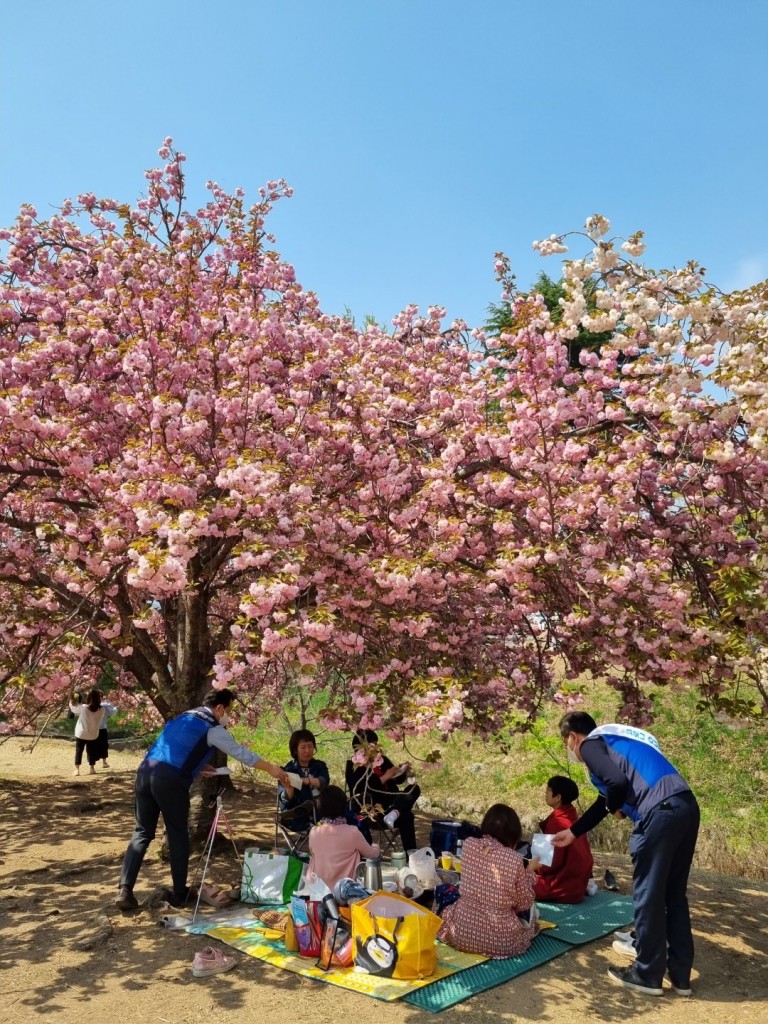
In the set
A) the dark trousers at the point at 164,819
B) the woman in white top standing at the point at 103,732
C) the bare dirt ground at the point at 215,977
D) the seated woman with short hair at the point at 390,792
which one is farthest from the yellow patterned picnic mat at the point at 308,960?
the woman in white top standing at the point at 103,732

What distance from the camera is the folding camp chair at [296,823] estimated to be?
20.8ft

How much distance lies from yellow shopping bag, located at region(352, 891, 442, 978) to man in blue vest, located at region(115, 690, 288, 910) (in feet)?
4.44

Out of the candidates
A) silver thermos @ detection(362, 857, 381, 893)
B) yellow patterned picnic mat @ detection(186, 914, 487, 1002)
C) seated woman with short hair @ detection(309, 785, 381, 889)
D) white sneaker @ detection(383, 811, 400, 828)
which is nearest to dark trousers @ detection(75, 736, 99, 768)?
white sneaker @ detection(383, 811, 400, 828)

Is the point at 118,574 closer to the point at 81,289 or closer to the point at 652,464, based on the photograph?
the point at 81,289

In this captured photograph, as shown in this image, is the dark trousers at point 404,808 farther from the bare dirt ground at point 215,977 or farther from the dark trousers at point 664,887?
the dark trousers at point 664,887

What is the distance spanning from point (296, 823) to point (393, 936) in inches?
92.1

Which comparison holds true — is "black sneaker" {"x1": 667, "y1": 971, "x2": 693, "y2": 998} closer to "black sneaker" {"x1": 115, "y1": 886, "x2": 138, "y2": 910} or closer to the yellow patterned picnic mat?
the yellow patterned picnic mat

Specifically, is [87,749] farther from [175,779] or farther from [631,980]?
[631,980]

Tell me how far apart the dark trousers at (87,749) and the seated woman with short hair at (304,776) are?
750 cm

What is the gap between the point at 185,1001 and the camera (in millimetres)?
4457

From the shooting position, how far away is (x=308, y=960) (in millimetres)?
4895

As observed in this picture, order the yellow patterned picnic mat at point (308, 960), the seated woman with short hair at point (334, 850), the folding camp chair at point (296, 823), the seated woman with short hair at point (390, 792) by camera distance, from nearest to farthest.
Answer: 1. the yellow patterned picnic mat at point (308, 960)
2. the seated woman with short hair at point (334, 850)
3. the folding camp chair at point (296, 823)
4. the seated woman with short hair at point (390, 792)

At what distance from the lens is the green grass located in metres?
13.0

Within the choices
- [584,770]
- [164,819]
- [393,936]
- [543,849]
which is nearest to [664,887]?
[543,849]
